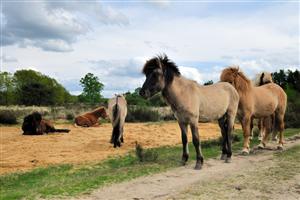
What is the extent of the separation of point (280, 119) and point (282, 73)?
20.3 meters

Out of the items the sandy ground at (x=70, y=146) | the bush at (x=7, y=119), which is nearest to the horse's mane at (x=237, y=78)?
the sandy ground at (x=70, y=146)

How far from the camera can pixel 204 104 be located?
8.98 m

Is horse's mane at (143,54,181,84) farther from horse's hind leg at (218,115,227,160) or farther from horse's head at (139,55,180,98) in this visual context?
horse's hind leg at (218,115,227,160)

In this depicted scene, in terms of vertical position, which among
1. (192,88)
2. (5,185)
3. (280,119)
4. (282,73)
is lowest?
(5,185)

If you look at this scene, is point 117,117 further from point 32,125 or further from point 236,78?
point 32,125

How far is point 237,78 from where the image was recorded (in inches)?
432

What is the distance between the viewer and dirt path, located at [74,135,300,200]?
6.32m

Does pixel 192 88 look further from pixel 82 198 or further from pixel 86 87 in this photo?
pixel 86 87

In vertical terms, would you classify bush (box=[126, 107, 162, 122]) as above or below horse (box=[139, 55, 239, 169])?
below

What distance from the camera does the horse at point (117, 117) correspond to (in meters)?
13.8

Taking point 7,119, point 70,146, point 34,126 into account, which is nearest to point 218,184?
point 70,146

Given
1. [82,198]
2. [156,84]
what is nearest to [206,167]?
[156,84]

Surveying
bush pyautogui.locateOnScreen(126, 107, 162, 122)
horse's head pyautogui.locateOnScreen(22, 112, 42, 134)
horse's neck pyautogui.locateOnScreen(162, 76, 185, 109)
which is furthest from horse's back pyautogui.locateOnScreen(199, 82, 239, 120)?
bush pyautogui.locateOnScreen(126, 107, 162, 122)

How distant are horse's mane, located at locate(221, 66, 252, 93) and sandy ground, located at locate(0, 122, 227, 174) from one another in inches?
153
